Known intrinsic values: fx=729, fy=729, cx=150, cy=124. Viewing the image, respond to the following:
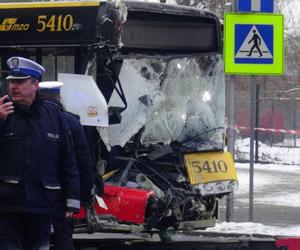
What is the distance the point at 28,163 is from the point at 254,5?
5.66 meters

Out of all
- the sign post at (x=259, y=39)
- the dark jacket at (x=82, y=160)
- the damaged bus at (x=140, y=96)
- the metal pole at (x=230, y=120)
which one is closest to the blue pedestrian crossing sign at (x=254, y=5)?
the sign post at (x=259, y=39)

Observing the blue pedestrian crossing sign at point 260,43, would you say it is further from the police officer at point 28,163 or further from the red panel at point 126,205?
the police officer at point 28,163

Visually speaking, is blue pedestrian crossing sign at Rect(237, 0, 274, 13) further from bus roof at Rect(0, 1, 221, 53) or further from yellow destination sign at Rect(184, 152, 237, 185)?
yellow destination sign at Rect(184, 152, 237, 185)

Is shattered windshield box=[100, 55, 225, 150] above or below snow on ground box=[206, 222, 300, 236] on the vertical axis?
above

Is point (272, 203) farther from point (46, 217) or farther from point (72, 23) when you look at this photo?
point (46, 217)

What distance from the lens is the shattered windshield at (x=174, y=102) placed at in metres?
8.45

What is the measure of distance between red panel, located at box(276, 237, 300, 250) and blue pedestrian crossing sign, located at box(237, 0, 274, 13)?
3407 millimetres

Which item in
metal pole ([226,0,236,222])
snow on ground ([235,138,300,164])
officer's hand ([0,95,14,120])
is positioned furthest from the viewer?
snow on ground ([235,138,300,164])

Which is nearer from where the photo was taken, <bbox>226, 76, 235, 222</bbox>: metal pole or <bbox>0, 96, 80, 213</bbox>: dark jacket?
<bbox>0, 96, 80, 213</bbox>: dark jacket

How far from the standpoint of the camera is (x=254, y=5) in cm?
1020

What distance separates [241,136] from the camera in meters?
26.5

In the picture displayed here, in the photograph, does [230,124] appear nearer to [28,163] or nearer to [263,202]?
[263,202]

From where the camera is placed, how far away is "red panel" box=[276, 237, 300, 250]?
8.21 metres

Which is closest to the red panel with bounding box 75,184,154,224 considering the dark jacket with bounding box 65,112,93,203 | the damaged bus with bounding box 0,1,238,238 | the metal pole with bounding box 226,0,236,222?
the damaged bus with bounding box 0,1,238,238
